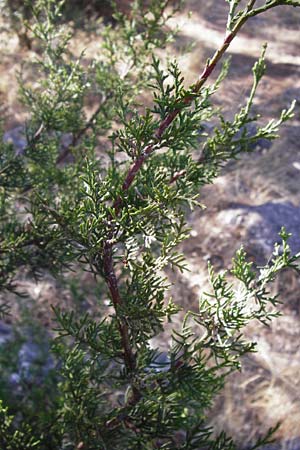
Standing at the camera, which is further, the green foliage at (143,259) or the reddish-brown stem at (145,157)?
the green foliage at (143,259)

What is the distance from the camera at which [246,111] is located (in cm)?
199

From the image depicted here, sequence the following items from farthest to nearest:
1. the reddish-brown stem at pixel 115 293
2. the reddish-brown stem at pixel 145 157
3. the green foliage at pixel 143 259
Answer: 1. the reddish-brown stem at pixel 115 293
2. the green foliage at pixel 143 259
3. the reddish-brown stem at pixel 145 157

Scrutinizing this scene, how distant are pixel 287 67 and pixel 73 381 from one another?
723 cm

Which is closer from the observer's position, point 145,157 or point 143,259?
point 145,157

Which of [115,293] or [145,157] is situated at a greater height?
[145,157]

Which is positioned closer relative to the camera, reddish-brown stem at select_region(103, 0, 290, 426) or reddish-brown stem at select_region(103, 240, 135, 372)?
reddish-brown stem at select_region(103, 0, 290, 426)

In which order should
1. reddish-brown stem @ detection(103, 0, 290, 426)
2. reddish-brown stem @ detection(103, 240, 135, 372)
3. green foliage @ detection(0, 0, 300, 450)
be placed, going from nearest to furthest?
1. reddish-brown stem @ detection(103, 0, 290, 426)
2. green foliage @ detection(0, 0, 300, 450)
3. reddish-brown stem @ detection(103, 240, 135, 372)

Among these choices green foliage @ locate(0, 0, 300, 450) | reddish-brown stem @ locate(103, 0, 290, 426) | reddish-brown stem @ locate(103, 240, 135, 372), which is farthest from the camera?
reddish-brown stem @ locate(103, 240, 135, 372)

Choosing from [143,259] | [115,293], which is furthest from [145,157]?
[115,293]

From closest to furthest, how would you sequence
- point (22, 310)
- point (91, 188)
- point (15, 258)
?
point (91, 188), point (15, 258), point (22, 310)

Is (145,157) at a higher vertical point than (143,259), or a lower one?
higher

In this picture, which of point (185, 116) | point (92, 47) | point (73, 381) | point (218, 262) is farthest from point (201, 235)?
point (92, 47)

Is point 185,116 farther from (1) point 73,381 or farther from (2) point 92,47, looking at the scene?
(2) point 92,47

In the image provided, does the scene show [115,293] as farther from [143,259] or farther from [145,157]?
[145,157]
